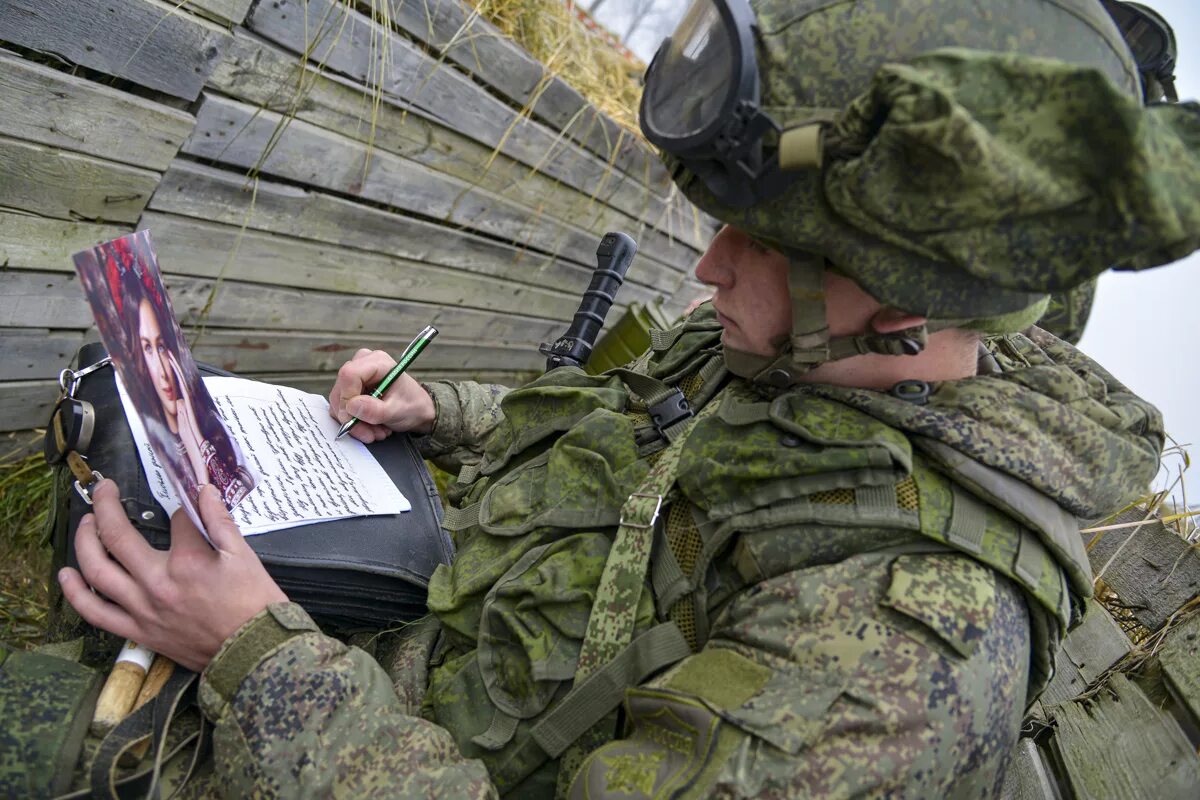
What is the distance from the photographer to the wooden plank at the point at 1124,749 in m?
1.63

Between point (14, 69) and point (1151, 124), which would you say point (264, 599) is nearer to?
point (14, 69)

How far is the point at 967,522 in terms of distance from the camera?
1.41 m

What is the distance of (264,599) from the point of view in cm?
147

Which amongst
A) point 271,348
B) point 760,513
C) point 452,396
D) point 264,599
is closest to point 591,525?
point 760,513

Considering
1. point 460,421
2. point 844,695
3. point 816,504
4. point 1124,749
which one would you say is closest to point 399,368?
point 460,421

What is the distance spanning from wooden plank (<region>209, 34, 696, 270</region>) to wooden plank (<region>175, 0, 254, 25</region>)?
57mm

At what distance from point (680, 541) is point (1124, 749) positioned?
3.47 feet

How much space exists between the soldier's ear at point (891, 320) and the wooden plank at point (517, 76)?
6.13ft

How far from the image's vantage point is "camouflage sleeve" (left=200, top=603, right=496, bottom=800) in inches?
52.7

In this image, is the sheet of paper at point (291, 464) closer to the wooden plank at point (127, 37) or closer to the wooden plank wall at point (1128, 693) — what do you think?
the wooden plank at point (127, 37)

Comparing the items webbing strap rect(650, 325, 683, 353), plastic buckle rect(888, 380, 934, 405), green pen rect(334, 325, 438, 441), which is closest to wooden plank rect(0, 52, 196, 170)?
green pen rect(334, 325, 438, 441)

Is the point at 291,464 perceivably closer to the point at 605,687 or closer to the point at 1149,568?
the point at 605,687

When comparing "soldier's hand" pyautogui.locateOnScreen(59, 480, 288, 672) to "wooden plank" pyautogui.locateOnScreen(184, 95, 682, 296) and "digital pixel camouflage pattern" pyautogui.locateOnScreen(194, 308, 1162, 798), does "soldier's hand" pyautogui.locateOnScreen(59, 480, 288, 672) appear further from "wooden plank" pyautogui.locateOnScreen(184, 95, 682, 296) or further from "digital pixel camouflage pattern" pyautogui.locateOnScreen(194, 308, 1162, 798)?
"wooden plank" pyautogui.locateOnScreen(184, 95, 682, 296)

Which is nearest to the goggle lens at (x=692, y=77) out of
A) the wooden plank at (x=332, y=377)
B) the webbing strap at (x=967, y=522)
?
the webbing strap at (x=967, y=522)
